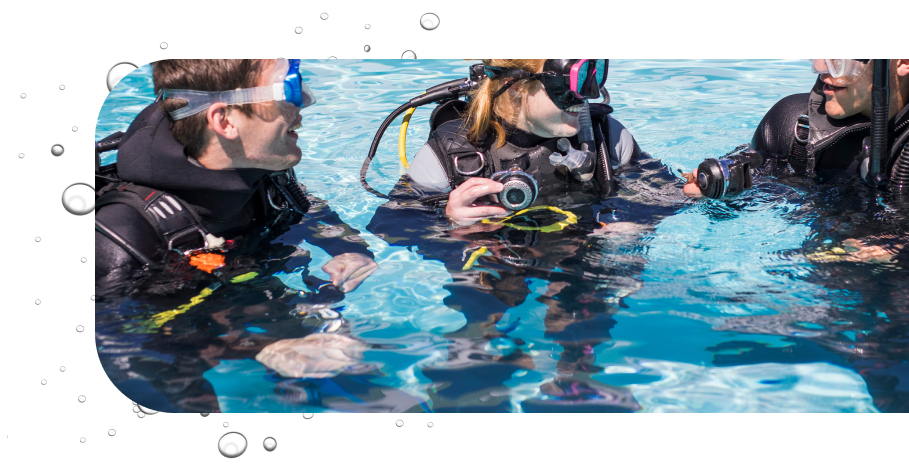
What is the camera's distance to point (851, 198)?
A: 3.50 m

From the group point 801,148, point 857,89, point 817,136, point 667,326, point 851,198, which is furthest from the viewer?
point 801,148

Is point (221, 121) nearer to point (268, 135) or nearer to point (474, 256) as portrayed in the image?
point (268, 135)

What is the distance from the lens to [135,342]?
2.26 metres

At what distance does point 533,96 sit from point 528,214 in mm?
597

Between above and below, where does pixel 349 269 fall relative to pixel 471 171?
below

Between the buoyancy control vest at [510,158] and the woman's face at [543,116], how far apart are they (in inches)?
5.4

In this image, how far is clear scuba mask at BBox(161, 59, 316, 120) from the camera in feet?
8.32

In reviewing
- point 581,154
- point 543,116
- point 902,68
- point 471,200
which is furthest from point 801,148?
point 471,200

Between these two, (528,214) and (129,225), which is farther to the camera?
(528,214)

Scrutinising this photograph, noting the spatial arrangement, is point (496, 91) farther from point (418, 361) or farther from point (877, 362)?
point (877, 362)

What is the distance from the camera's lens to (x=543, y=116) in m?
3.29
